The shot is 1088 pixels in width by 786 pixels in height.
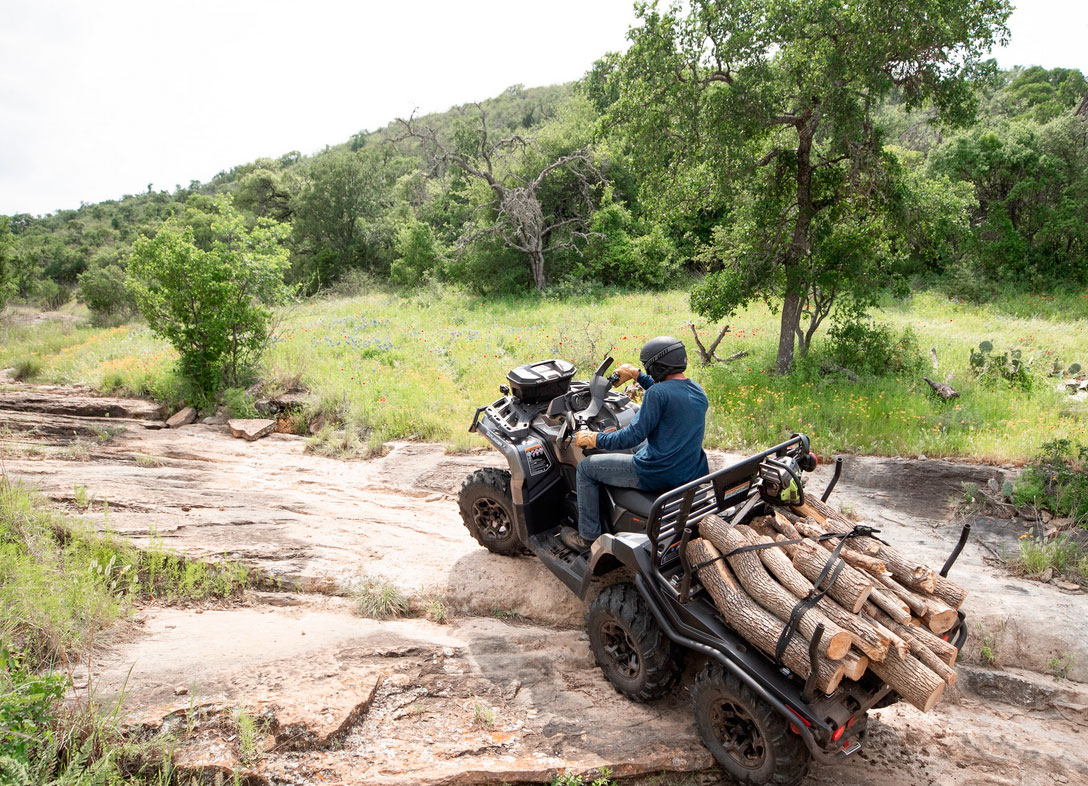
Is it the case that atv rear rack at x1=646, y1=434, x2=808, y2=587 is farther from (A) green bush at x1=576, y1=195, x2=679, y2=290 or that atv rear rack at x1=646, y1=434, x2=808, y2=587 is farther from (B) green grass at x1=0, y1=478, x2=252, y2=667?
(A) green bush at x1=576, y1=195, x2=679, y2=290

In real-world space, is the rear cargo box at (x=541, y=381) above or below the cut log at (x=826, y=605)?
above

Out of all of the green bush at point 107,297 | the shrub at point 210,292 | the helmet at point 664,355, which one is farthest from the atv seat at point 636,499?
the green bush at point 107,297

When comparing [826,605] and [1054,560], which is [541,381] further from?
[1054,560]

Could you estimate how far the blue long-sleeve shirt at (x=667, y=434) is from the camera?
400 cm

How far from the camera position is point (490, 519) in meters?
5.61

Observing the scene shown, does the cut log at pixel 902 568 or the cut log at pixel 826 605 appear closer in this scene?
the cut log at pixel 826 605

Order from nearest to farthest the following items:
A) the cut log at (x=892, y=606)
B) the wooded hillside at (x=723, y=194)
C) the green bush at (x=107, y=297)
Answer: the cut log at (x=892, y=606) → the wooded hillside at (x=723, y=194) → the green bush at (x=107, y=297)

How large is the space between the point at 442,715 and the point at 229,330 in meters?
9.58

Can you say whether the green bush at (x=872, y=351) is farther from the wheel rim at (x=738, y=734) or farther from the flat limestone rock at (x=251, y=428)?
the flat limestone rock at (x=251, y=428)

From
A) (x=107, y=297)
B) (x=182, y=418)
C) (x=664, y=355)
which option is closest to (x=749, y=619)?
(x=664, y=355)

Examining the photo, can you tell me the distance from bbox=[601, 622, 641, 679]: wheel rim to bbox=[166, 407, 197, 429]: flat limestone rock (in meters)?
9.17

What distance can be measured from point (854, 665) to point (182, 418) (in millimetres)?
10836

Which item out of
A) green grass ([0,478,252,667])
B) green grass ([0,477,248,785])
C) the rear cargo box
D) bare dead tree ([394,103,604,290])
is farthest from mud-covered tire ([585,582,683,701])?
bare dead tree ([394,103,604,290])

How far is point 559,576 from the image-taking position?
15.2 ft
